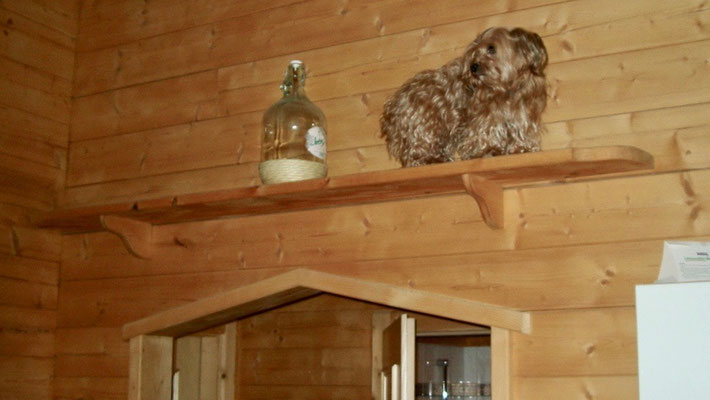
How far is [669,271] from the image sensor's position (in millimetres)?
2145

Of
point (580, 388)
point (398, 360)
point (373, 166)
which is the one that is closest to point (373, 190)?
point (373, 166)

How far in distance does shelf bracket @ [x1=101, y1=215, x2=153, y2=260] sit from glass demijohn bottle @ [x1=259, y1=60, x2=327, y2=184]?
54 cm

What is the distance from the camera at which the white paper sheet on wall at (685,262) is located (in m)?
2.11

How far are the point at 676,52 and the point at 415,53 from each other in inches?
30.5

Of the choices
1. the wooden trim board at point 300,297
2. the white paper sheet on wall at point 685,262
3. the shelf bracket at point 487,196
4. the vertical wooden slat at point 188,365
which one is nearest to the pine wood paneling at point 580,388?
the wooden trim board at point 300,297

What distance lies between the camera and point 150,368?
316 centimetres

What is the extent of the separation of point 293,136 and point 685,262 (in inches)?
48.0

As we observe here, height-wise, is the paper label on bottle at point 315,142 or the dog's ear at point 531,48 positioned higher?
the dog's ear at point 531,48

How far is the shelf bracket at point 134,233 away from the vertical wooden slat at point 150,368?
0.29m

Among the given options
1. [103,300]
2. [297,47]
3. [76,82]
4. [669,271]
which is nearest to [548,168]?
[669,271]

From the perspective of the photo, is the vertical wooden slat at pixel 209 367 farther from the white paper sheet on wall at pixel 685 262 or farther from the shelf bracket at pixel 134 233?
the white paper sheet on wall at pixel 685 262

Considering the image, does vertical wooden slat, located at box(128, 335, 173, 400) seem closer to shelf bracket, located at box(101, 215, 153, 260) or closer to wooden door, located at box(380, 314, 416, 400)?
shelf bracket, located at box(101, 215, 153, 260)

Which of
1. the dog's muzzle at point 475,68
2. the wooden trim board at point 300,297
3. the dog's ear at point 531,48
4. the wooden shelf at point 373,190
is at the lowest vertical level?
the wooden trim board at point 300,297

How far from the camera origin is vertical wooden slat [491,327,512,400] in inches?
96.3
